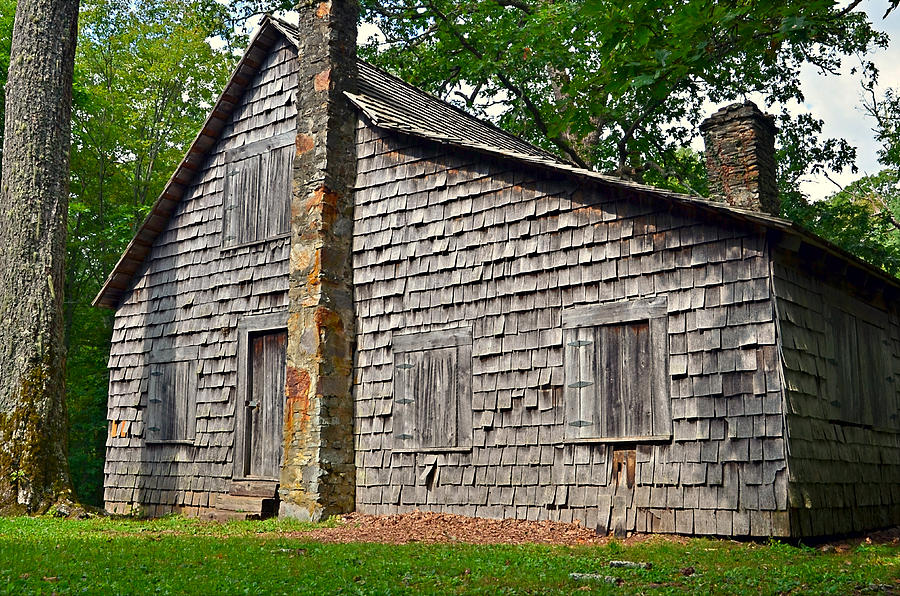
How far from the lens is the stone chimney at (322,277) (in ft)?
41.9

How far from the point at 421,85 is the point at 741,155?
12.5m

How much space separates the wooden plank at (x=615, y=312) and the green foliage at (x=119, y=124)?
60.8 feet

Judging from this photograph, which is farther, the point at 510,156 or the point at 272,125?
the point at 272,125

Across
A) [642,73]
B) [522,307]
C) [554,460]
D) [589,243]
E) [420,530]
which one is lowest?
[420,530]

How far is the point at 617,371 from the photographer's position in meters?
10.7

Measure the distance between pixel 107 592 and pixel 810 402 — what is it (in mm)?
7573

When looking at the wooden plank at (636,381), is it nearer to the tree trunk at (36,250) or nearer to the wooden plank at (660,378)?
the wooden plank at (660,378)

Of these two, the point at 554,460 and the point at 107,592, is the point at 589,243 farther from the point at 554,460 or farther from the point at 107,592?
the point at 107,592

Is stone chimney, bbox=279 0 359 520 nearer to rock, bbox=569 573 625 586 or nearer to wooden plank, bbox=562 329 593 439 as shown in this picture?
wooden plank, bbox=562 329 593 439

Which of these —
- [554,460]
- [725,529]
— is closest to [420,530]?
[554,460]

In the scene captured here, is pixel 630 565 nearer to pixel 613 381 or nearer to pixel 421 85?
pixel 613 381

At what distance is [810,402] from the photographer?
32.8ft

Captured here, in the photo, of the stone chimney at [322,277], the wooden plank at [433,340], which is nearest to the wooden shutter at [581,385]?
the wooden plank at [433,340]

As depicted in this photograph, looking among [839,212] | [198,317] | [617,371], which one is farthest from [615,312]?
[839,212]
